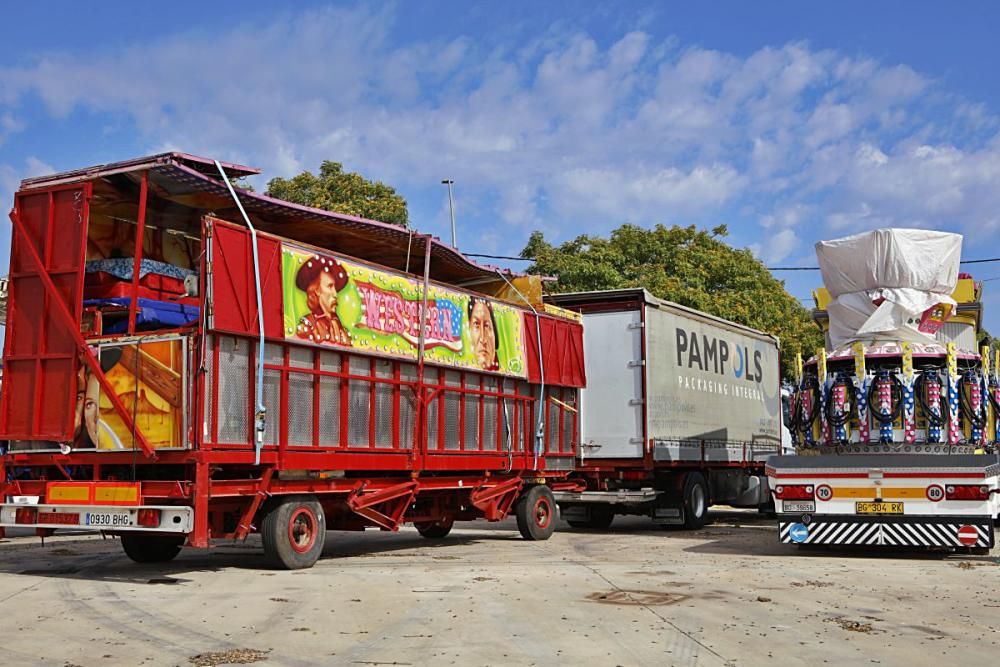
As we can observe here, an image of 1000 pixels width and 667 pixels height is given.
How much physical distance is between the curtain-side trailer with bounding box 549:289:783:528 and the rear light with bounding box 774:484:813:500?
383 cm

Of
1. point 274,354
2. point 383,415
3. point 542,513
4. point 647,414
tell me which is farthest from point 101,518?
point 647,414

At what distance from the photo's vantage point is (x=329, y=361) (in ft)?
40.2

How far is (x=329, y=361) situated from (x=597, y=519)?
8674mm

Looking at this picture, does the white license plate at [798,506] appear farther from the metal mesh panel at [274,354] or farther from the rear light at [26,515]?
the rear light at [26,515]

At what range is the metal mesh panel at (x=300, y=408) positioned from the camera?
460 inches

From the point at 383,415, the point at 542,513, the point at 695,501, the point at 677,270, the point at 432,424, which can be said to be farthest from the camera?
the point at 677,270

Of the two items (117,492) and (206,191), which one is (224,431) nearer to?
(117,492)

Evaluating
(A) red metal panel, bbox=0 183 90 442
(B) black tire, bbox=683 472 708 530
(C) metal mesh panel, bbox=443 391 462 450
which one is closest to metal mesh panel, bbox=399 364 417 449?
(C) metal mesh panel, bbox=443 391 462 450

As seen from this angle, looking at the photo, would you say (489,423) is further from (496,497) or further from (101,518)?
(101,518)

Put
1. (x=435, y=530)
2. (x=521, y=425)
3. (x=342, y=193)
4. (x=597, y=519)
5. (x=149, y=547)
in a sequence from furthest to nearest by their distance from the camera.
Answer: (x=342, y=193) → (x=597, y=519) → (x=435, y=530) → (x=521, y=425) → (x=149, y=547)

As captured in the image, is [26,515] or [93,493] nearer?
[93,493]

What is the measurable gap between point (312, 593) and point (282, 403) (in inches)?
93.3

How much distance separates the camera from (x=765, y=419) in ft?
77.6

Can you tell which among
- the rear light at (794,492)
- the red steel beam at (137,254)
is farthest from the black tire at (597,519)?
the red steel beam at (137,254)
